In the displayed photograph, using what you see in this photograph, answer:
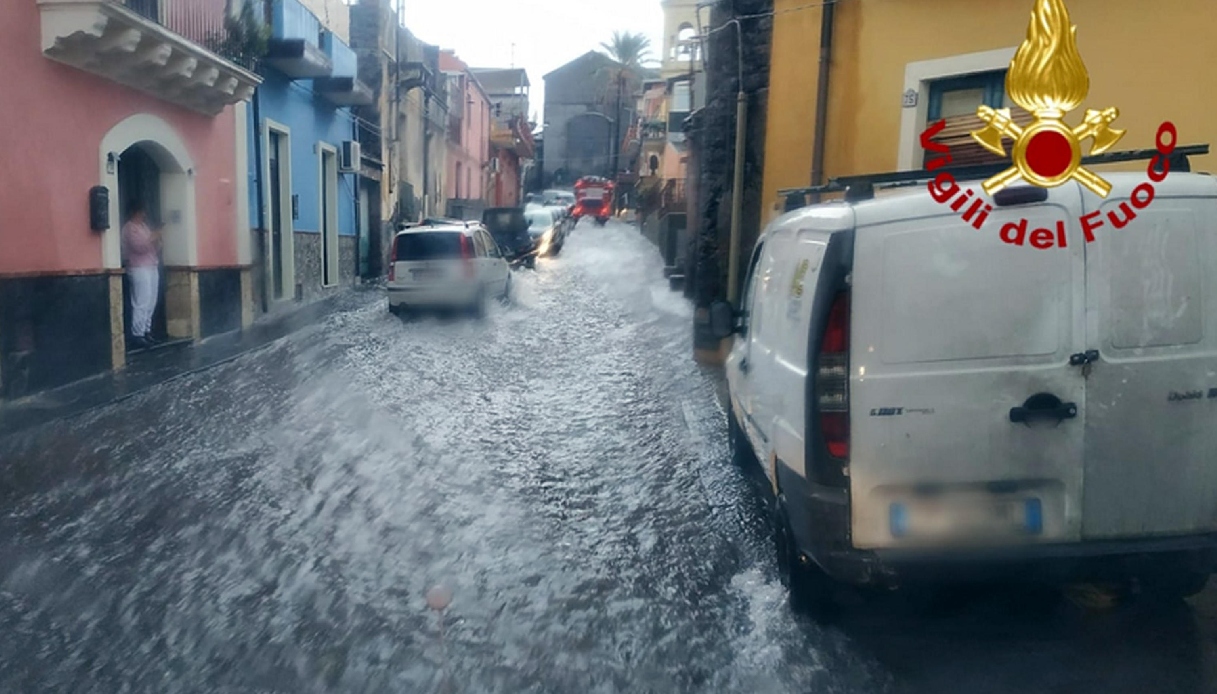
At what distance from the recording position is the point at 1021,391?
3971 millimetres

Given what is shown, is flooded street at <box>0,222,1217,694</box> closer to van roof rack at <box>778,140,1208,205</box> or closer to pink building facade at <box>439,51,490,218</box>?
van roof rack at <box>778,140,1208,205</box>

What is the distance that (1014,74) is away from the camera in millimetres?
8133

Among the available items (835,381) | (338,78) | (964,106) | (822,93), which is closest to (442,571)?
(835,381)

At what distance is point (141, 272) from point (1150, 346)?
1162cm

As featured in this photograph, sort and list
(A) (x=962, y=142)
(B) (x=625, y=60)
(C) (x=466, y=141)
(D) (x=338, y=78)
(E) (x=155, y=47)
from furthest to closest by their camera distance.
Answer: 1. (B) (x=625, y=60)
2. (C) (x=466, y=141)
3. (D) (x=338, y=78)
4. (E) (x=155, y=47)
5. (A) (x=962, y=142)

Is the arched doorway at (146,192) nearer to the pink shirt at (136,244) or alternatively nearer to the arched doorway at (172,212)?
the arched doorway at (172,212)

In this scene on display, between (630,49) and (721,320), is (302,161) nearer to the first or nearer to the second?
(721,320)

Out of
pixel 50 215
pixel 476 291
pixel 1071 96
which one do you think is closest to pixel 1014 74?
pixel 1071 96

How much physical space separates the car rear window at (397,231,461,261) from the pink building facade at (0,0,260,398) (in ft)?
10.7

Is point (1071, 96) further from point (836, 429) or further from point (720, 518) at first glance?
point (836, 429)

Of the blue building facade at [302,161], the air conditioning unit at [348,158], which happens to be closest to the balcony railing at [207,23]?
the blue building facade at [302,161]

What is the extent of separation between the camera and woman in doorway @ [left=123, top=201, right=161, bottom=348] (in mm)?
12578

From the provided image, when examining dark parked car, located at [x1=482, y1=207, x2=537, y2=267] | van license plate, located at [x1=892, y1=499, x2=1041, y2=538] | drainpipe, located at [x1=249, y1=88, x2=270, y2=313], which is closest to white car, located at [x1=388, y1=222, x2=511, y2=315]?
drainpipe, located at [x1=249, y1=88, x2=270, y2=313]

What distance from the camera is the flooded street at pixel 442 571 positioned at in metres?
4.17
